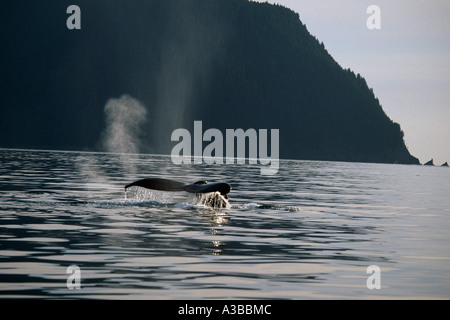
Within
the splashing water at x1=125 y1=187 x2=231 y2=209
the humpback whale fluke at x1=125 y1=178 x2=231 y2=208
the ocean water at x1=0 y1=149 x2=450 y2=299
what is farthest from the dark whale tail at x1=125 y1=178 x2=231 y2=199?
the splashing water at x1=125 y1=187 x2=231 y2=209

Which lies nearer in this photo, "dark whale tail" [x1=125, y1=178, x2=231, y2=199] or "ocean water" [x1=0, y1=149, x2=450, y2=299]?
"ocean water" [x1=0, y1=149, x2=450, y2=299]

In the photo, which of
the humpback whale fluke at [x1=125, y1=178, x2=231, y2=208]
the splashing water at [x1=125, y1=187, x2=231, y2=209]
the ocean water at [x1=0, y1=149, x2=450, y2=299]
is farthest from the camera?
the splashing water at [x1=125, y1=187, x2=231, y2=209]

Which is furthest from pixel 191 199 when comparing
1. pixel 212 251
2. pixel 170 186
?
pixel 212 251

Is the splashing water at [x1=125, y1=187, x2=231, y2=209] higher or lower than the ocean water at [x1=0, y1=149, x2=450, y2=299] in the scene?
higher

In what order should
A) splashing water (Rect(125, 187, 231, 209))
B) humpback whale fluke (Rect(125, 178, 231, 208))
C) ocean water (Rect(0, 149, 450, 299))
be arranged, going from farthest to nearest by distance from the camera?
splashing water (Rect(125, 187, 231, 209)) < humpback whale fluke (Rect(125, 178, 231, 208)) < ocean water (Rect(0, 149, 450, 299))

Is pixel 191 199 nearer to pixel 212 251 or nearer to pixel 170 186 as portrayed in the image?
pixel 170 186

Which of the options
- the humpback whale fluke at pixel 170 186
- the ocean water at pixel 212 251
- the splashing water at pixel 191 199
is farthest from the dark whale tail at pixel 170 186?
the splashing water at pixel 191 199

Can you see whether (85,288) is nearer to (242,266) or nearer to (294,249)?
(242,266)

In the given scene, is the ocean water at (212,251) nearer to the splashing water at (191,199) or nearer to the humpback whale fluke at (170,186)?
the splashing water at (191,199)

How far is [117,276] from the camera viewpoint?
15008mm

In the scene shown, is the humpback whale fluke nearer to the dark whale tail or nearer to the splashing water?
the dark whale tail
